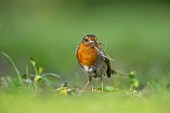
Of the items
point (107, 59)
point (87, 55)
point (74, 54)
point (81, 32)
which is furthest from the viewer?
point (81, 32)

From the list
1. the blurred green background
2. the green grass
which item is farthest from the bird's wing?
the blurred green background

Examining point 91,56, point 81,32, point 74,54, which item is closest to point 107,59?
point 91,56

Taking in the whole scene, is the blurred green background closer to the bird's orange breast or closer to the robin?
the robin

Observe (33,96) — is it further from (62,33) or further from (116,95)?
(62,33)

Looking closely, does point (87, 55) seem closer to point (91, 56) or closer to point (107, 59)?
point (91, 56)

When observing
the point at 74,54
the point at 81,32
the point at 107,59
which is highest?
the point at 107,59

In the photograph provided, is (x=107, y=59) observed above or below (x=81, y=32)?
above
